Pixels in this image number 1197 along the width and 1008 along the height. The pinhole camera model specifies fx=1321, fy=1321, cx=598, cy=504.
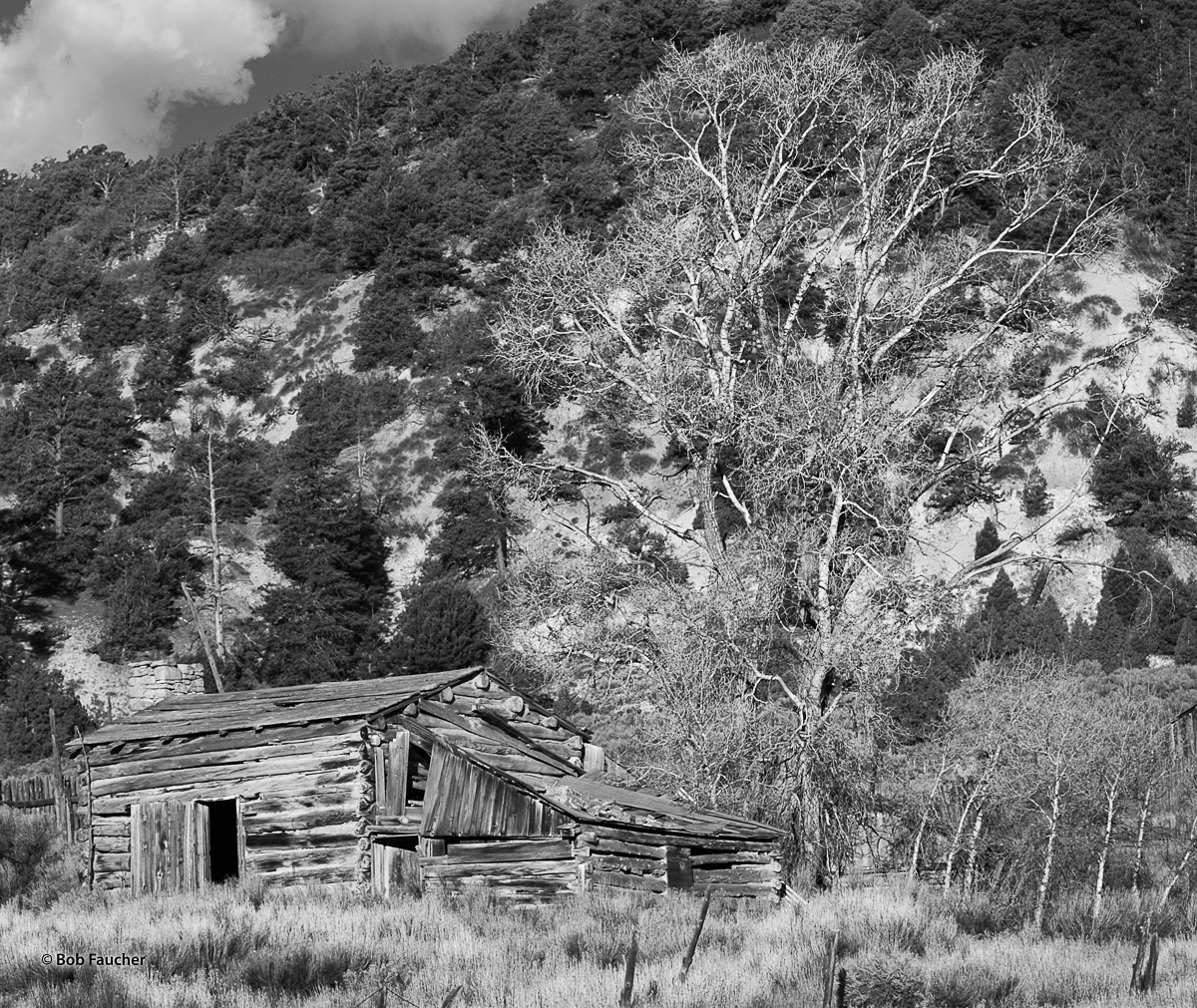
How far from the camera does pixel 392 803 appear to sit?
703 inches

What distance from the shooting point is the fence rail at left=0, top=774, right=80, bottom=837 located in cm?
2573

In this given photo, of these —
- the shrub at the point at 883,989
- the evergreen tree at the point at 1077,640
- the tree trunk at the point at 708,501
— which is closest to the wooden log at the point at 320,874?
the tree trunk at the point at 708,501

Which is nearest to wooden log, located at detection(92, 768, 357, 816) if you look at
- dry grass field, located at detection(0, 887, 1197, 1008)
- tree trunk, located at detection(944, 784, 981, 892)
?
dry grass field, located at detection(0, 887, 1197, 1008)

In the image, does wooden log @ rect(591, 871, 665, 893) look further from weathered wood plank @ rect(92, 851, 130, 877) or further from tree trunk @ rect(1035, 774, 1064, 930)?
weathered wood plank @ rect(92, 851, 130, 877)

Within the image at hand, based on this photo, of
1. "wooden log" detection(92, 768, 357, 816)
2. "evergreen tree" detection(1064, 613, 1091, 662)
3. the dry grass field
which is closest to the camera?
the dry grass field

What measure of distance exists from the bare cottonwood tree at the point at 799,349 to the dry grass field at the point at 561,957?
5451mm

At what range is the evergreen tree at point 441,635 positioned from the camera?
112 feet

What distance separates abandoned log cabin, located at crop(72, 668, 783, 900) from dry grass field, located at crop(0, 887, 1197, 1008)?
1139 millimetres

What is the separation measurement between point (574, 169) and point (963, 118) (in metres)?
45.2

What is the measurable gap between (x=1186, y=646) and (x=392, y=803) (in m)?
25.3

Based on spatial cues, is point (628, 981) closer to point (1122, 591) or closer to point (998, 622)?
point (998, 622)

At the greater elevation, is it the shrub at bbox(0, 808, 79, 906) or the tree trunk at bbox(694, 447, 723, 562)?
the tree trunk at bbox(694, 447, 723, 562)

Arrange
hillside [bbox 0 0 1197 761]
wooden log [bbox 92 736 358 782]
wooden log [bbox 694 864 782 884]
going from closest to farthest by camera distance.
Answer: wooden log [bbox 694 864 782 884], wooden log [bbox 92 736 358 782], hillside [bbox 0 0 1197 761]

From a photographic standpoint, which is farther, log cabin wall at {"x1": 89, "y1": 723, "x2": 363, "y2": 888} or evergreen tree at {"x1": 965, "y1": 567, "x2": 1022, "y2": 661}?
evergreen tree at {"x1": 965, "y1": 567, "x2": 1022, "y2": 661}
